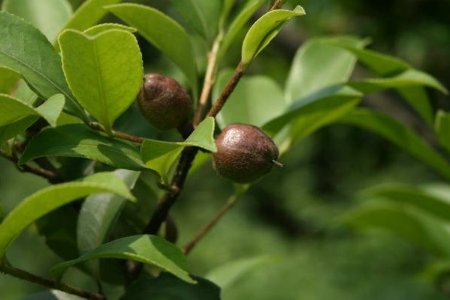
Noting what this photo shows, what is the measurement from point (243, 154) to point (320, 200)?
409 cm

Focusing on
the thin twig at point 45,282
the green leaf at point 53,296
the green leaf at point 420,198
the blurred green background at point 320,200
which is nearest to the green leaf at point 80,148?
the thin twig at point 45,282

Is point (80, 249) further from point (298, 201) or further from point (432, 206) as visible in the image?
point (298, 201)

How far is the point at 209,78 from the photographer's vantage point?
40.8 inches

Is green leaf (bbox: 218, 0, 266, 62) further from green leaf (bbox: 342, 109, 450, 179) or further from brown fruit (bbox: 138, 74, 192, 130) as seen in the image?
green leaf (bbox: 342, 109, 450, 179)

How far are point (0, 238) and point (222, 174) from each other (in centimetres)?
24

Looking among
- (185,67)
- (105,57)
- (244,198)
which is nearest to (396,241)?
(244,198)

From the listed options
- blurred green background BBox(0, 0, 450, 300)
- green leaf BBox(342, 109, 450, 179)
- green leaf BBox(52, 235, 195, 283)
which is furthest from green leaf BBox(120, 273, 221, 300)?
blurred green background BBox(0, 0, 450, 300)

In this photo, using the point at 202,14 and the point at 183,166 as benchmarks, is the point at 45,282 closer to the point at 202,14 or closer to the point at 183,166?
the point at 183,166

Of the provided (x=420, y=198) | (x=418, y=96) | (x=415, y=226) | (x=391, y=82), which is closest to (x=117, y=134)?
(x=391, y=82)

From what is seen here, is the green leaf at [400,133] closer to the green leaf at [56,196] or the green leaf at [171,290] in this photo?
the green leaf at [171,290]

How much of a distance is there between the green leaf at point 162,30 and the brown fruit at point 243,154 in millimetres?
208

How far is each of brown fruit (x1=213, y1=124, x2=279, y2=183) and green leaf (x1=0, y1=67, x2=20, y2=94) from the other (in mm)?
273

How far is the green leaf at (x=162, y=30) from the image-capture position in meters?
0.98

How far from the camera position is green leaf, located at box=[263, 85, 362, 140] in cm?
108
